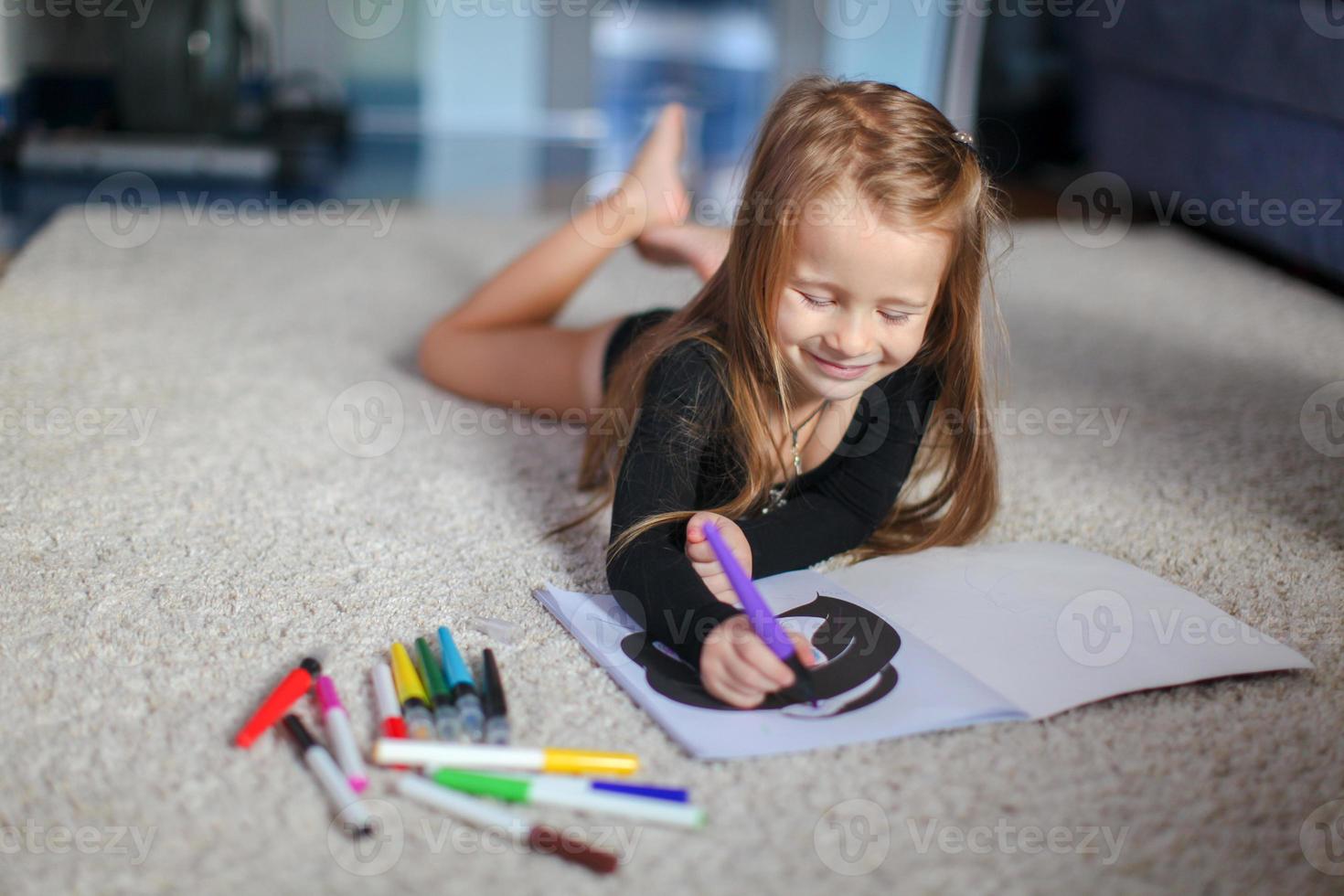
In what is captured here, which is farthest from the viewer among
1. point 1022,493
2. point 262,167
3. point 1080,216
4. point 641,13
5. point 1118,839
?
point 641,13

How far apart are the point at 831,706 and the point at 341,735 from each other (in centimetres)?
25

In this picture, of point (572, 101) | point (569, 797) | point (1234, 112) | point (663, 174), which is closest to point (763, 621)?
point (569, 797)

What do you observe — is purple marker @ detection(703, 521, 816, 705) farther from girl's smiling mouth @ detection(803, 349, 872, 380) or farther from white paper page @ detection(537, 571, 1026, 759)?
girl's smiling mouth @ detection(803, 349, 872, 380)

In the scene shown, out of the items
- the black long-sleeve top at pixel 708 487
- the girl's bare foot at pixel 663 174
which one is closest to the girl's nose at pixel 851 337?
the black long-sleeve top at pixel 708 487

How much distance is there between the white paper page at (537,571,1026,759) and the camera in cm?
61

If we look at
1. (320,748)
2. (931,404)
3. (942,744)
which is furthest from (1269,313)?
(320,748)

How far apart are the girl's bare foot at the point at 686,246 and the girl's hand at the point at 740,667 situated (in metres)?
0.46

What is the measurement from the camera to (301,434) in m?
1.05

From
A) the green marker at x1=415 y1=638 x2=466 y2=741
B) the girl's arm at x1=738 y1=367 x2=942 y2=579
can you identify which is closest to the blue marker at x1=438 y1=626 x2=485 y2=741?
the green marker at x1=415 y1=638 x2=466 y2=741

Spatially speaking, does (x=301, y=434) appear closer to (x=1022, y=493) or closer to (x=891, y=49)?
(x=1022, y=493)

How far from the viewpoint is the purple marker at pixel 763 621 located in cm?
62

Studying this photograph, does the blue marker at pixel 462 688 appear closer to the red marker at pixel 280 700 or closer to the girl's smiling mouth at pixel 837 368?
the red marker at pixel 280 700

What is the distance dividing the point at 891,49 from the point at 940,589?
1844mm

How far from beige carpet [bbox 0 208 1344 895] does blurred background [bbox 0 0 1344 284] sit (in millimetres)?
366
